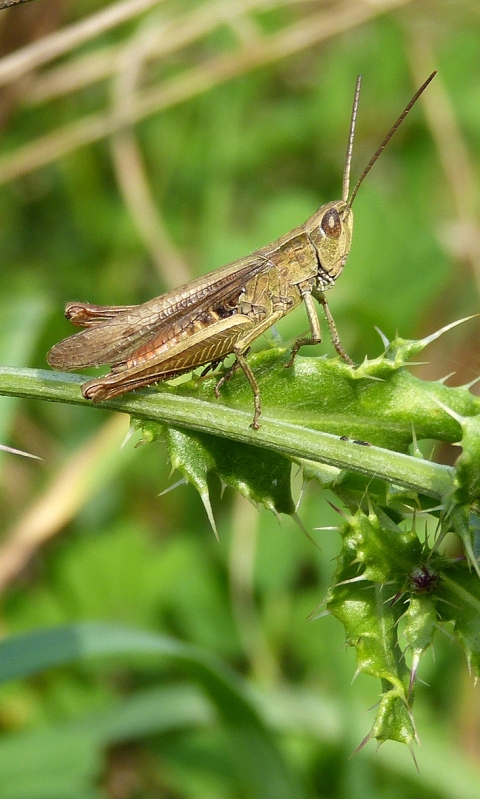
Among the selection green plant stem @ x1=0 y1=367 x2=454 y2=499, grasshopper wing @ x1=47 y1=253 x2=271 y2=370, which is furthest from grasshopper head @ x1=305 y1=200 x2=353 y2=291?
green plant stem @ x1=0 y1=367 x2=454 y2=499

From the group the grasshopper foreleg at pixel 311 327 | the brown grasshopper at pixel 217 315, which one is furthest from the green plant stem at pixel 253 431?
the grasshopper foreleg at pixel 311 327

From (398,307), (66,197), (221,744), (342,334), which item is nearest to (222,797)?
(221,744)

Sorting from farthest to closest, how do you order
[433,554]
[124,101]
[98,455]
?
[124,101]
[98,455]
[433,554]

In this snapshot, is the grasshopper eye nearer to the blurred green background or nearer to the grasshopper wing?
the grasshopper wing

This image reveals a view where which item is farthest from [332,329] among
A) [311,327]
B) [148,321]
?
[148,321]

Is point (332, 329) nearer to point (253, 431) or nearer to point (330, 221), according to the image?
point (330, 221)

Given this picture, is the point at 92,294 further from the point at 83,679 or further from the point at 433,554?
the point at 433,554

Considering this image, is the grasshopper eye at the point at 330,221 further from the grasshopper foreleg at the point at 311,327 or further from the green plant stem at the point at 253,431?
the green plant stem at the point at 253,431
